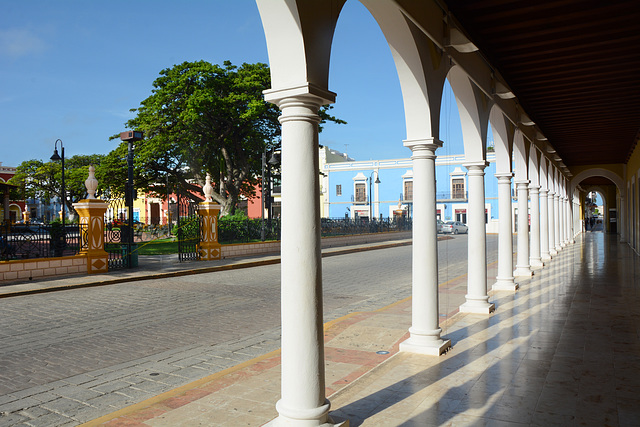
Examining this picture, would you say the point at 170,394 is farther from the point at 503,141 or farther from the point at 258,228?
the point at 258,228

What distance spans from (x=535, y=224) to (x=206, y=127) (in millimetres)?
15799

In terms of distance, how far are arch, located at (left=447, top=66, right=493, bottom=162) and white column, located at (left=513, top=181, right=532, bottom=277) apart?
4238mm

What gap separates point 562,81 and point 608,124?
183 inches

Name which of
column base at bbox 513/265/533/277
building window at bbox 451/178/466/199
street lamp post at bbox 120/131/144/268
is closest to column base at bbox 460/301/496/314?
column base at bbox 513/265/533/277

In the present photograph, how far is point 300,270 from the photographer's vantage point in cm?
288

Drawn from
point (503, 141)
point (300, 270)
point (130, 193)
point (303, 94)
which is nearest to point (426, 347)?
point (300, 270)

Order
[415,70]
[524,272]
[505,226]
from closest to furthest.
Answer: [415,70]
[505,226]
[524,272]

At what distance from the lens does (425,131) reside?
4.77 metres

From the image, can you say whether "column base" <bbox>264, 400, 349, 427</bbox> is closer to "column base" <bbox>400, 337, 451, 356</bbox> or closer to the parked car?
"column base" <bbox>400, 337, 451, 356</bbox>

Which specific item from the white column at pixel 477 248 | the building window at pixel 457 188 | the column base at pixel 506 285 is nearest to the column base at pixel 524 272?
the column base at pixel 506 285

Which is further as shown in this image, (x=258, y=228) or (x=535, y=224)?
(x=258, y=228)

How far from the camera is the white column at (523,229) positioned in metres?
10.4

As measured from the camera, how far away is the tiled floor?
10.7ft

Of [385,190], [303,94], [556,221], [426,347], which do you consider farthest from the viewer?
[385,190]
